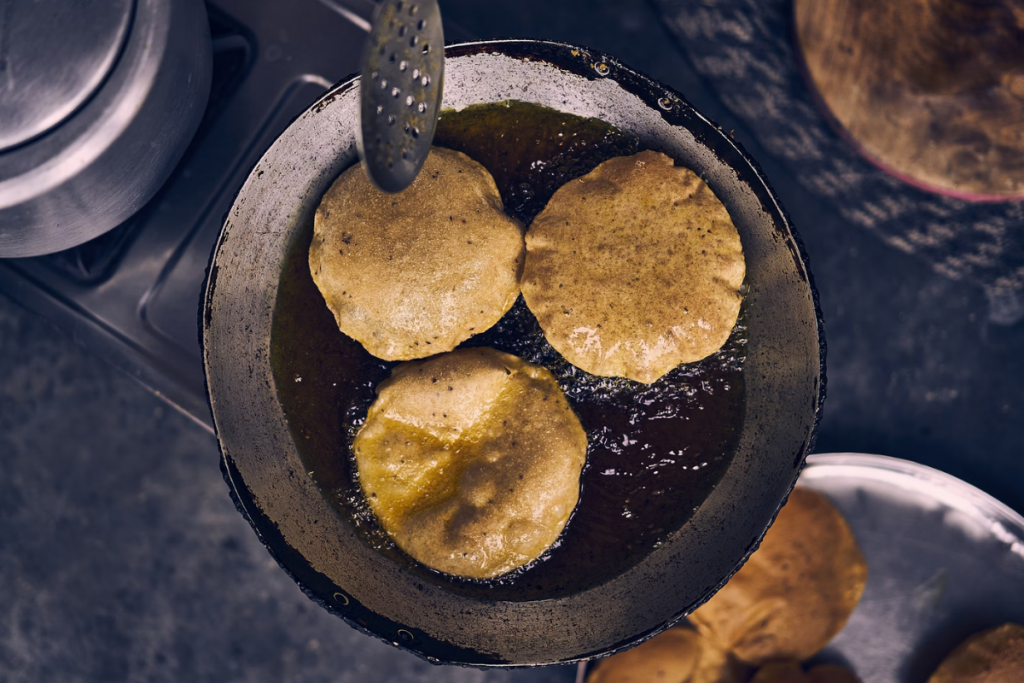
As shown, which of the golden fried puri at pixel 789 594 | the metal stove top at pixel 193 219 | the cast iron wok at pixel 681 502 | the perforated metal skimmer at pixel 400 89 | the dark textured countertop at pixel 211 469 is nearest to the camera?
the perforated metal skimmer at pixel 400 89

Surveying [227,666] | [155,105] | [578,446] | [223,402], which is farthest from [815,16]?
[227,666]

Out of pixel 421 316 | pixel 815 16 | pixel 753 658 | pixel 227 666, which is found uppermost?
pixel 815 16

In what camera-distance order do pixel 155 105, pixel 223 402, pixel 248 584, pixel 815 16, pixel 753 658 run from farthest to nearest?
pixel 248 584, pixel 753 658, pixel 815 16, pixel 223 402, pixel 155 105

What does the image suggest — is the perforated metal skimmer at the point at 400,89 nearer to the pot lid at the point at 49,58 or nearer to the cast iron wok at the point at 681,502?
the cast iron wok at the point at 681,502

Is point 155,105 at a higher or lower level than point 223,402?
higher

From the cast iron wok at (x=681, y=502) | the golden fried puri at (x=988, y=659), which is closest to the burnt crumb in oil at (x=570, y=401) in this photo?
the cast iron wok at (x=681, y=502)

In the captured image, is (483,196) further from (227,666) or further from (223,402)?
(227,666)

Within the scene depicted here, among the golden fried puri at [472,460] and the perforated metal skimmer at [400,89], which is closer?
the perforated metal skimmer at [400,89]
